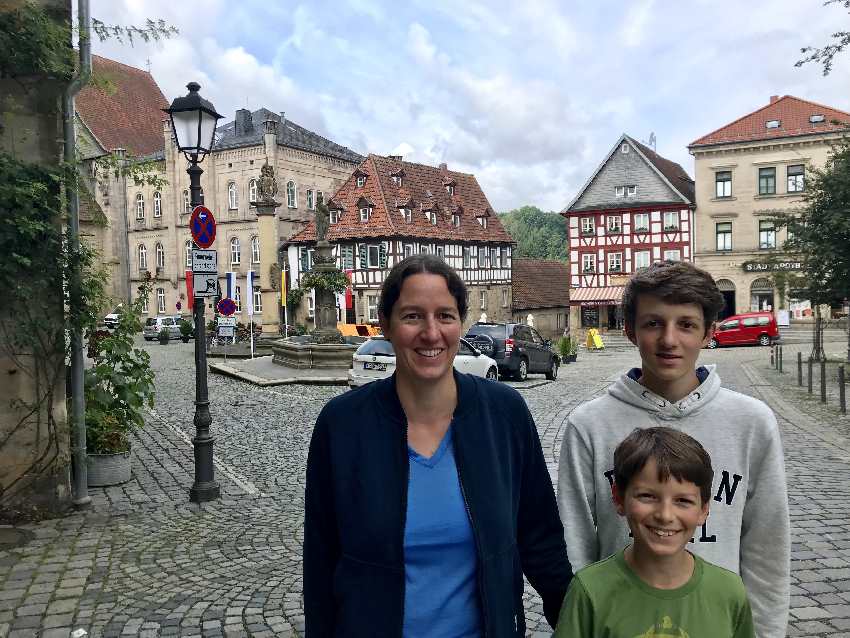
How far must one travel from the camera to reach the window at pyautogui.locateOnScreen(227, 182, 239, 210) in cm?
5119

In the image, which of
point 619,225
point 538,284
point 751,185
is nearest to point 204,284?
point 619,225

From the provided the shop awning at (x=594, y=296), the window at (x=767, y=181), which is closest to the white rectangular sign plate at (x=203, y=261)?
the shop awning at (x=594, y=296)

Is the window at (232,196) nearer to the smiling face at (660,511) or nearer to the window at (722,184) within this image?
the window at (722,184)

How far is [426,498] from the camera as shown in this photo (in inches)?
86.4

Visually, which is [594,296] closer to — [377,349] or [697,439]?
[377,349]

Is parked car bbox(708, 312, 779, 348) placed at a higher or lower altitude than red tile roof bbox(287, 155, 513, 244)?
lower

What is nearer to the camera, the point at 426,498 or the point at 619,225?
the point at 426,498

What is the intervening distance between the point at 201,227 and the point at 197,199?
0.34 metres

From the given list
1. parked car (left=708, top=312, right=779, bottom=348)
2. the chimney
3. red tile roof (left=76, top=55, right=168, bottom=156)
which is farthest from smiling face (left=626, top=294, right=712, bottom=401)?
red tile roof (left=76, top=55, right=168, bottom=156)

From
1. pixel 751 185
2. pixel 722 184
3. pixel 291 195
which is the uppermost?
pixel 291 195

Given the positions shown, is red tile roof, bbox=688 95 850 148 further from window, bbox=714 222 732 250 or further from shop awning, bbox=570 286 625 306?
shop awning, bbox=570 286 625 306

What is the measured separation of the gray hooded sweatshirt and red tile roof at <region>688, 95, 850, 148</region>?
46.5 metres

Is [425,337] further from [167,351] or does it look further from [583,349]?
[583,349]

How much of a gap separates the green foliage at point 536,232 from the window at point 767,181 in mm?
54725
